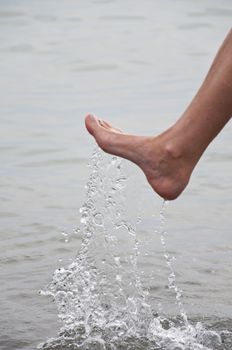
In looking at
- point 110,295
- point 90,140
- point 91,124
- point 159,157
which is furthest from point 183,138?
point 90,140

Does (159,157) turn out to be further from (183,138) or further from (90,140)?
(90,140)

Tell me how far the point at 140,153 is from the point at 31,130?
3.28 m

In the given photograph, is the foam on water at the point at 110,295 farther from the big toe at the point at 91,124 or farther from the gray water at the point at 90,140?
the big toe at the point at 91,124

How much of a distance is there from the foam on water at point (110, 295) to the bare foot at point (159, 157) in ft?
1.36

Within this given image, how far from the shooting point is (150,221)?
5215 millimetres

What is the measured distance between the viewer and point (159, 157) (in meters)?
3.64

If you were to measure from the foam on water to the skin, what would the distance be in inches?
16.5

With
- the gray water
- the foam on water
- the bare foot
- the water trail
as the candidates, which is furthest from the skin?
the gray water

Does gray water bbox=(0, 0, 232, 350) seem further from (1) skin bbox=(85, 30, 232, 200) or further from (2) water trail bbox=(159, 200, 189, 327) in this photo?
(1) skin bbox=(85, 30, 232, 200)

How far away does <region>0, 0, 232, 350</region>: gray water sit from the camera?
4.37 m

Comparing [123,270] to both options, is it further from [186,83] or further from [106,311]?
[186,83]

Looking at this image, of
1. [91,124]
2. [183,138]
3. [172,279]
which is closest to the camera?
[183,138]

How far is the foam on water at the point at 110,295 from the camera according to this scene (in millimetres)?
3795

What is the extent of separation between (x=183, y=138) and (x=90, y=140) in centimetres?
316
